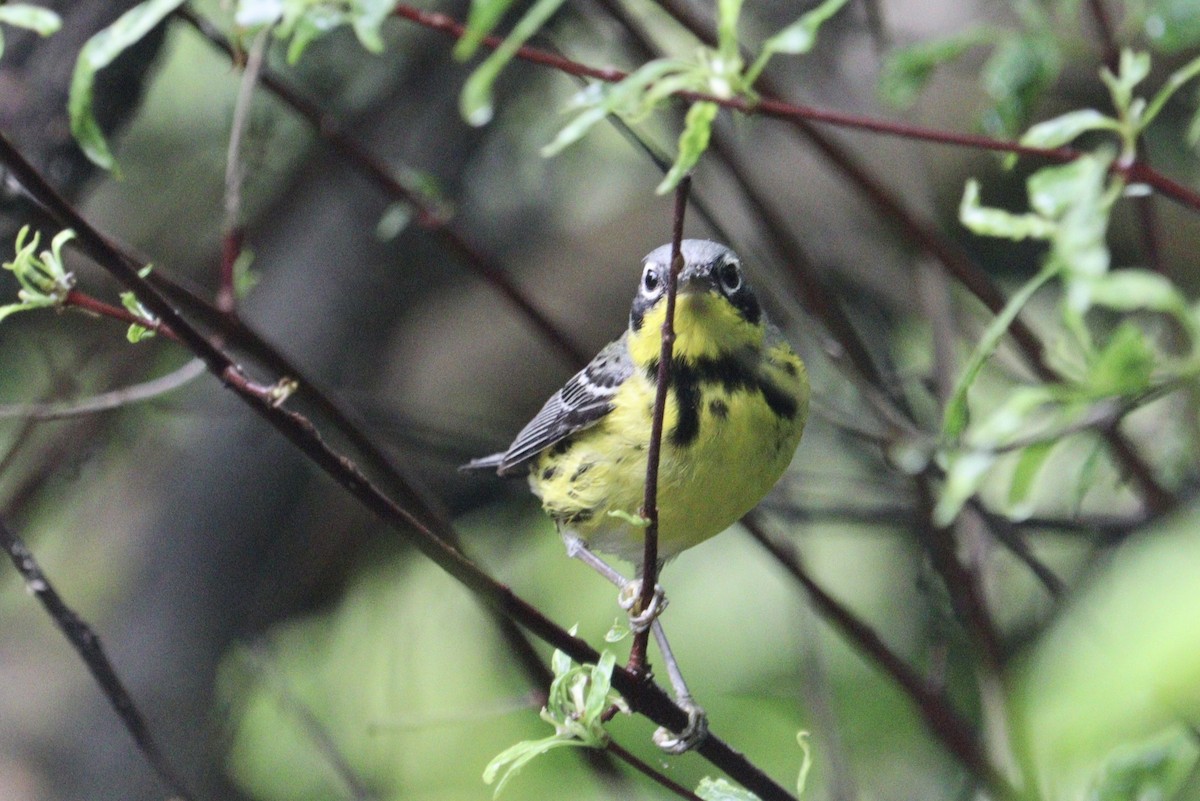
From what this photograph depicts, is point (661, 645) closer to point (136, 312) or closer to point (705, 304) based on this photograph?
point (705, 304)

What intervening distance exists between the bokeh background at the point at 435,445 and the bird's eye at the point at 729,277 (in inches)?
42.3

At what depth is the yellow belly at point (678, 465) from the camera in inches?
109

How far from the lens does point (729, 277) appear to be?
9.57 ft

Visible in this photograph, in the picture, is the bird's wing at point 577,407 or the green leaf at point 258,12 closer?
the green leaf at point 258,12

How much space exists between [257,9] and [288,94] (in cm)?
153

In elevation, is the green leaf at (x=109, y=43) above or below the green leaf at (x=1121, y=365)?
above

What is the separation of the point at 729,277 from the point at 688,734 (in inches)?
38.6

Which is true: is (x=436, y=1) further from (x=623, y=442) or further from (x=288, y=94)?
(x=623, y=442)

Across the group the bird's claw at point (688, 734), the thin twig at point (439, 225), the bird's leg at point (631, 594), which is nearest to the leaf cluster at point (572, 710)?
the bird's leg at point (631, 594)

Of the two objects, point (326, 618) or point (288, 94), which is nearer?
point (288, 94)

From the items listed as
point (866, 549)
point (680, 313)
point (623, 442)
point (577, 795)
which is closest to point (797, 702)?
point (577, 795)

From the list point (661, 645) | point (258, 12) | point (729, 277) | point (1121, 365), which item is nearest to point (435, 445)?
point (661, 645)

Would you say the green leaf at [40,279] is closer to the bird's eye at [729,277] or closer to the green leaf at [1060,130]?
the green leaf at [1060,130]

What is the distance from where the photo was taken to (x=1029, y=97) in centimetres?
237
